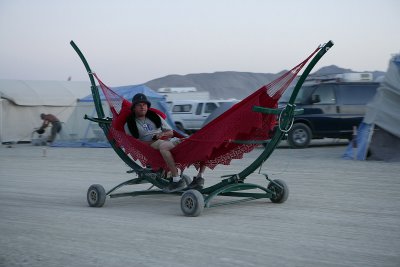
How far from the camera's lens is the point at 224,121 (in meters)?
7.80

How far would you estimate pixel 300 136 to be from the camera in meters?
19.3

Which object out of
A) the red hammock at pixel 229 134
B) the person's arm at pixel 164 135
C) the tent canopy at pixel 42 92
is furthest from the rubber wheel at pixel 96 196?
the tent canopy at pixel 42 92

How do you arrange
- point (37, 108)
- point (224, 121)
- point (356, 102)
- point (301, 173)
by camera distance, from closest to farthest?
point (224, 121) → point (301, 173) → point (356, 102) → point (37, 108)

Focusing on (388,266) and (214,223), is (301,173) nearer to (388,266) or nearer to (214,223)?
(214,223)

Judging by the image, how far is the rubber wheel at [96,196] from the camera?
873 centimetres

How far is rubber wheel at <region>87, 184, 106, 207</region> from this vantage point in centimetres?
873

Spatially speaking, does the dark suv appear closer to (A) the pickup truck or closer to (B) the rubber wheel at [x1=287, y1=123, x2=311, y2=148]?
(B) the rubber wheel at [x1=287, y1=123, x2=311, y2=148]

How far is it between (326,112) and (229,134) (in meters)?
11.7

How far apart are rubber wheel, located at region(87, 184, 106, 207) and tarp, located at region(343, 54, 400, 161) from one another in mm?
8206

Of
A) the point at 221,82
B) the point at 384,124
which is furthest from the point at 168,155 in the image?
the point at 221,82

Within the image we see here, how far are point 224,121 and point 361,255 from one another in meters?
2.85

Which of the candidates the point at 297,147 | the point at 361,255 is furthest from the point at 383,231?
the point at 297,147

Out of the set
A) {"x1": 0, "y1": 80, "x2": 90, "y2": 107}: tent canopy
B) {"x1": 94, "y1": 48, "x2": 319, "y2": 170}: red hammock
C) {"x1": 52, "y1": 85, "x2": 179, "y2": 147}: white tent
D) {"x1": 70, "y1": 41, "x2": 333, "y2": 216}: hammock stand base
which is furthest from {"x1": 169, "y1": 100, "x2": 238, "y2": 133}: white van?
{"x1": 94, "y1": 48, "x2": 319, "y2": 170}: red hammock

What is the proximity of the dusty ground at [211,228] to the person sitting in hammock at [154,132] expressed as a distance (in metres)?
0.44
